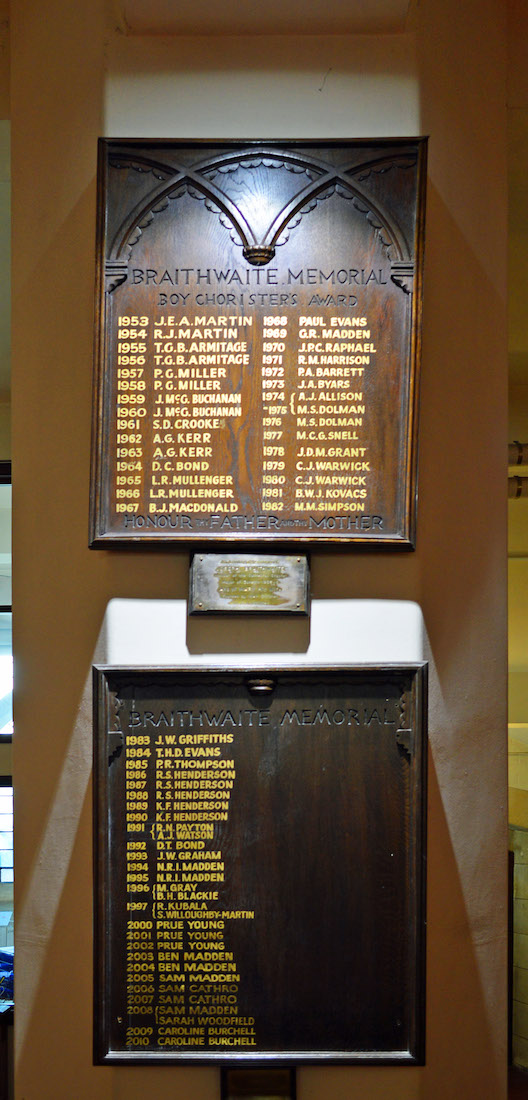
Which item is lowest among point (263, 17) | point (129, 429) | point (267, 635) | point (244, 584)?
point (267, 635)

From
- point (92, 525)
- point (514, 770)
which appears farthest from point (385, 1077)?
point (514, 770)

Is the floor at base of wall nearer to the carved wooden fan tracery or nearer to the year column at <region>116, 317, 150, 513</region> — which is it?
the year column at <region>116, 317, 150, 513</region>

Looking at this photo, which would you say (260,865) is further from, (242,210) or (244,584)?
(242,210)

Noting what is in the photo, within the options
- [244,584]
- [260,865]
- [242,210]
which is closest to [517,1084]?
[260,865]

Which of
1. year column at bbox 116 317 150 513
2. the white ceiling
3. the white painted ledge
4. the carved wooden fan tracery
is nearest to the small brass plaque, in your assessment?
the white painted ledge

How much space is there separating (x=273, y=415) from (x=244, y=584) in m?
0.34

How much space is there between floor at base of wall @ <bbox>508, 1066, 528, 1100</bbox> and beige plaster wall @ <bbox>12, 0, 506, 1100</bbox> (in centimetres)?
323

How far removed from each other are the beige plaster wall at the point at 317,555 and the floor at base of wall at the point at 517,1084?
3227 millimetres

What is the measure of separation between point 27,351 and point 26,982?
4.20ft

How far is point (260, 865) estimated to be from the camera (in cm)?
153

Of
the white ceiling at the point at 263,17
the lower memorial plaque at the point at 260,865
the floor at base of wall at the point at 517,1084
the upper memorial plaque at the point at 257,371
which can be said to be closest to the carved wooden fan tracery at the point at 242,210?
the upper memorial plaque at the point at 257,371

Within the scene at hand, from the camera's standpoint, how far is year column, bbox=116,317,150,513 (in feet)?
4.98

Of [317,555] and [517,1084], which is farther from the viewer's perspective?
[517,1084]

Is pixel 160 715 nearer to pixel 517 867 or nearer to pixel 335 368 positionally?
pixel 335 368
